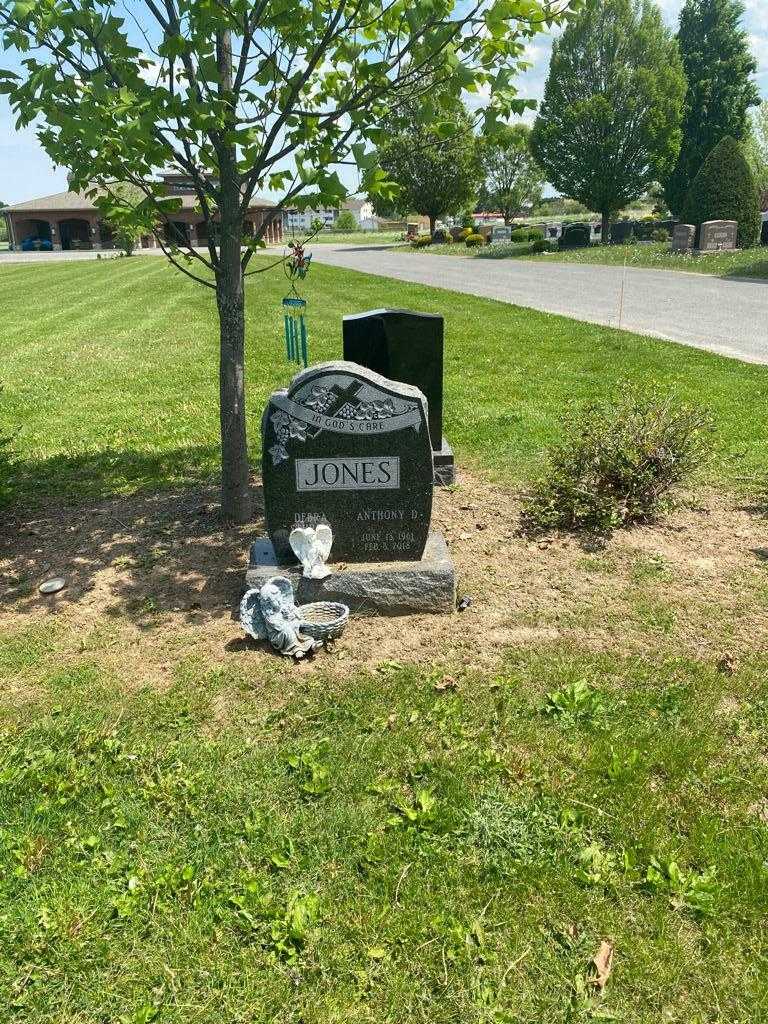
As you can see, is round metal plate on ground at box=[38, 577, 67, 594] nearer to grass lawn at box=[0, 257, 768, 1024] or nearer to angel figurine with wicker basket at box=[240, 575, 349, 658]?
grass lawn at box=[0, 257, 768, 1024]

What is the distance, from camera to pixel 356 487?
4551 millimetres

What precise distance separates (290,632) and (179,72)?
3035 millimetres

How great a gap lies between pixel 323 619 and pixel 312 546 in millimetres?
431

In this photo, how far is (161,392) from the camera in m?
10.5

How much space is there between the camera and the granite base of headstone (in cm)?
438

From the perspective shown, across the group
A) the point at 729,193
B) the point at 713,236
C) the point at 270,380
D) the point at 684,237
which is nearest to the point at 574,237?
the point at 684,237

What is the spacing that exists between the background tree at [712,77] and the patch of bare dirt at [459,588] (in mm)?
47602

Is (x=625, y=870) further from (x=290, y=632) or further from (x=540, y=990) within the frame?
(x=290, y=632)

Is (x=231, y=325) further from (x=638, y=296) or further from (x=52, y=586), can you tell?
(x=638, y=296)

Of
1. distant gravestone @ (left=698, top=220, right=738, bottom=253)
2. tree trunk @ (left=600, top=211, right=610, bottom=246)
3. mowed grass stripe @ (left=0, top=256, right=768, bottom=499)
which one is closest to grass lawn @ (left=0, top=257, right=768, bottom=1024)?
mowed grass stripe @ (left=0, top=256, right=768, bottom=499)

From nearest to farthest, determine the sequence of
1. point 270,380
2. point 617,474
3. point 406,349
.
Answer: point 617,474, point 406,349, point 270,380

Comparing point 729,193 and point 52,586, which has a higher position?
point 729,193

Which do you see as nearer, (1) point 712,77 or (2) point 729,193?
(2) point 729,193

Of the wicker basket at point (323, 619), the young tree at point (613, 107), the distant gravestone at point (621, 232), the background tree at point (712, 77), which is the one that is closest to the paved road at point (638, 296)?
the wicker basket at point (323, 619)
